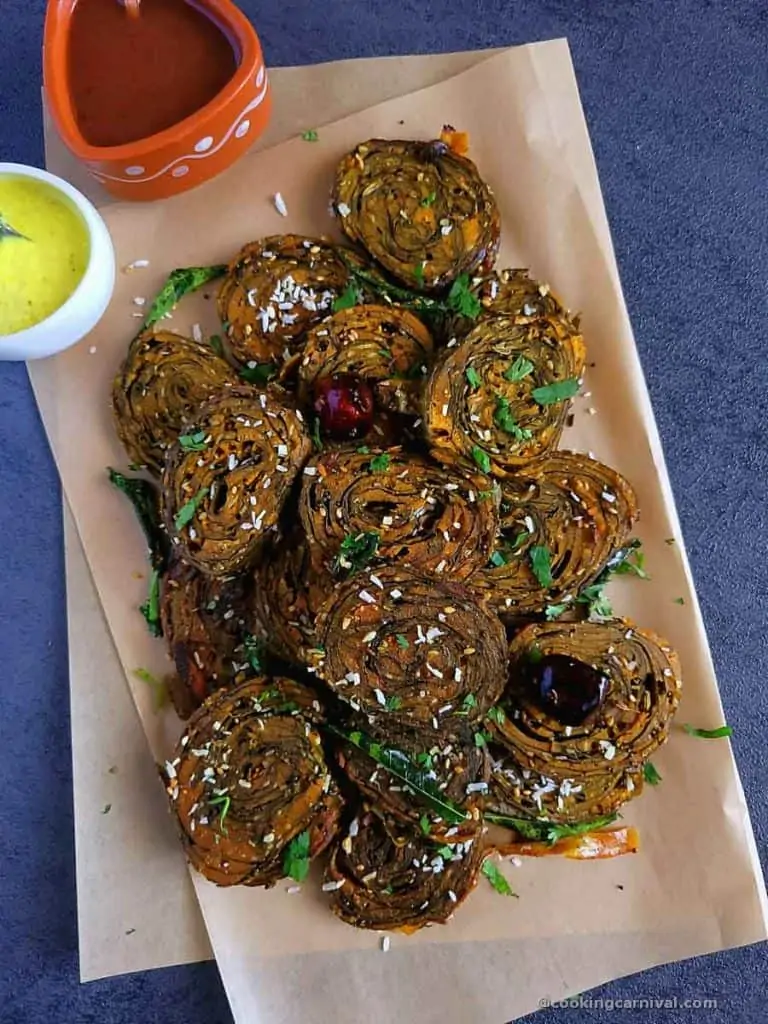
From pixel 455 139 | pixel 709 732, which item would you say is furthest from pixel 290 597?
pixel 455 139

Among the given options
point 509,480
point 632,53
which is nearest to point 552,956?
point 509,480

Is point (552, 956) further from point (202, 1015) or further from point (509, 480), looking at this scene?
point (509, 480)

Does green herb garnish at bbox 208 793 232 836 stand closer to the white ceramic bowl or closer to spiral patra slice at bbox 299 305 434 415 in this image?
spiral patra slice at bbox 299 305 434 415

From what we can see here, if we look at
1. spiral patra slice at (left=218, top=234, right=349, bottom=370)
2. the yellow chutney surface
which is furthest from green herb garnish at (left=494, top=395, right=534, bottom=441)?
the yellow chutney surface

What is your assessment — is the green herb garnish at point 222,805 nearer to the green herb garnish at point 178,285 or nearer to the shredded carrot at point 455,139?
the green herb garnish at point 178,285

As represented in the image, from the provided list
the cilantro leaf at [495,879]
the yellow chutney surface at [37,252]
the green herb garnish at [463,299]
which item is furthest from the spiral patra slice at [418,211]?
the cilantro leaf at [495,879]

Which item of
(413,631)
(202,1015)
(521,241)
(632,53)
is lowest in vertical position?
(202,1015)

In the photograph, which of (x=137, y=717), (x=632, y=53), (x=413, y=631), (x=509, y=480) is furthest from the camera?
(x=632, y=53)

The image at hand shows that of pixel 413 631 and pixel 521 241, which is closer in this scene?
pixel 413 631
